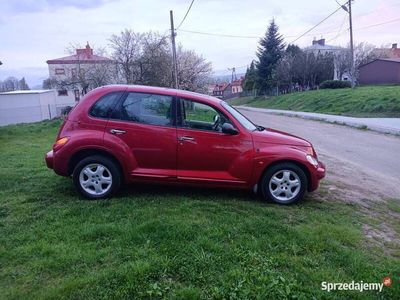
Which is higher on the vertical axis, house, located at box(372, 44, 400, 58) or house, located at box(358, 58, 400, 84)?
house, located at box(372, 44, 400, 58)

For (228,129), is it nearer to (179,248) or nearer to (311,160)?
(311,160)

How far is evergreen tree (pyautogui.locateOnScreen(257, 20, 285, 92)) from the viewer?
4856 centimetres

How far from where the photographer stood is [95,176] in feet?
17.2

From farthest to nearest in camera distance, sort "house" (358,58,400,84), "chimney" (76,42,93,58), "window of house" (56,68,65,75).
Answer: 1. "window of house" (56,68,65,75)
2. "house" (358,58,400,84)
3. "chimney" (76,42,93,58)

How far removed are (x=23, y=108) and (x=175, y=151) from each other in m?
34.3

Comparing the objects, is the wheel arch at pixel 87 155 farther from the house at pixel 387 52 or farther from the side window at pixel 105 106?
the house at pixel 387 52

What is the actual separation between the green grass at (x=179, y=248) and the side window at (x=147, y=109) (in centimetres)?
113

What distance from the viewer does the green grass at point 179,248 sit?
304 cm

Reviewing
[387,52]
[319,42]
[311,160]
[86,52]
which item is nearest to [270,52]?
[86,52]

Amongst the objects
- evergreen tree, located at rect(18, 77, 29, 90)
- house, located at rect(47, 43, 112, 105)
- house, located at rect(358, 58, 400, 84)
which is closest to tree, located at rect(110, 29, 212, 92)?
house, located at rect(47, 43, 112, 105)

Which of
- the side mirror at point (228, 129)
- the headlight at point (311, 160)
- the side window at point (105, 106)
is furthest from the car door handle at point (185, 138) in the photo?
the headlight at point (311, 160)

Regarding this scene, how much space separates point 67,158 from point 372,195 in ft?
16.7

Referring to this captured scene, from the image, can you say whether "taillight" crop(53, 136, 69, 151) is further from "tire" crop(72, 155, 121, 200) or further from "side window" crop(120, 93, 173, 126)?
"side window" crop(120, 93, 173, 126)

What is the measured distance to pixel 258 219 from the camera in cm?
445
